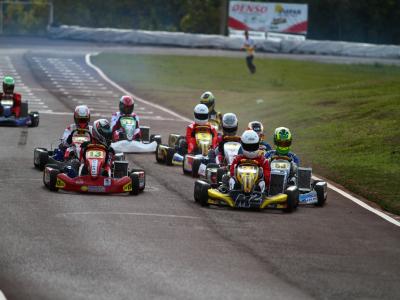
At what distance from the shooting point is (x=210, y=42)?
7050 cm

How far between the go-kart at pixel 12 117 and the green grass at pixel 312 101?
636 centimetres

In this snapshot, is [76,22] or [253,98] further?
[76,22]

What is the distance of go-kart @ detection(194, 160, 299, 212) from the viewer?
60.3 ft

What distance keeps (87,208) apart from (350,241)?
4.04 meters

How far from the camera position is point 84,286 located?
40.7ft

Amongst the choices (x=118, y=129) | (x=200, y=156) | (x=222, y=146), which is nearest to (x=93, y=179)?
(x=222, y=146)

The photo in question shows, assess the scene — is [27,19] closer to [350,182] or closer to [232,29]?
[232,29]

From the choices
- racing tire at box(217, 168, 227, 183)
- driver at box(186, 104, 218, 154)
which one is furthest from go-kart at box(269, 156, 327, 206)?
driver at box(186, 104, 218, 154)

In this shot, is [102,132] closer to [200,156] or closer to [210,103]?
[200,156]

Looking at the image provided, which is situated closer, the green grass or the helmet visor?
the helmet visor

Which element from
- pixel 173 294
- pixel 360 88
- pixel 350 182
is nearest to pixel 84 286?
pixel 173 294

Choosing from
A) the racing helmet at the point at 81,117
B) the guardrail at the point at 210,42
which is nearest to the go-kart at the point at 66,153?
the racing helmet at the point at 81,117

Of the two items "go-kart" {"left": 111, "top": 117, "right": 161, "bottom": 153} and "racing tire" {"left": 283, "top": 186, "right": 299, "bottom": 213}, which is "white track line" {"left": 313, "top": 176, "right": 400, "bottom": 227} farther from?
"go-kart" {"left": 111, "top": 117, "right": 161, "bottom": 153}

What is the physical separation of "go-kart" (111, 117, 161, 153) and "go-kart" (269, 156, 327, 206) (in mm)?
7230
